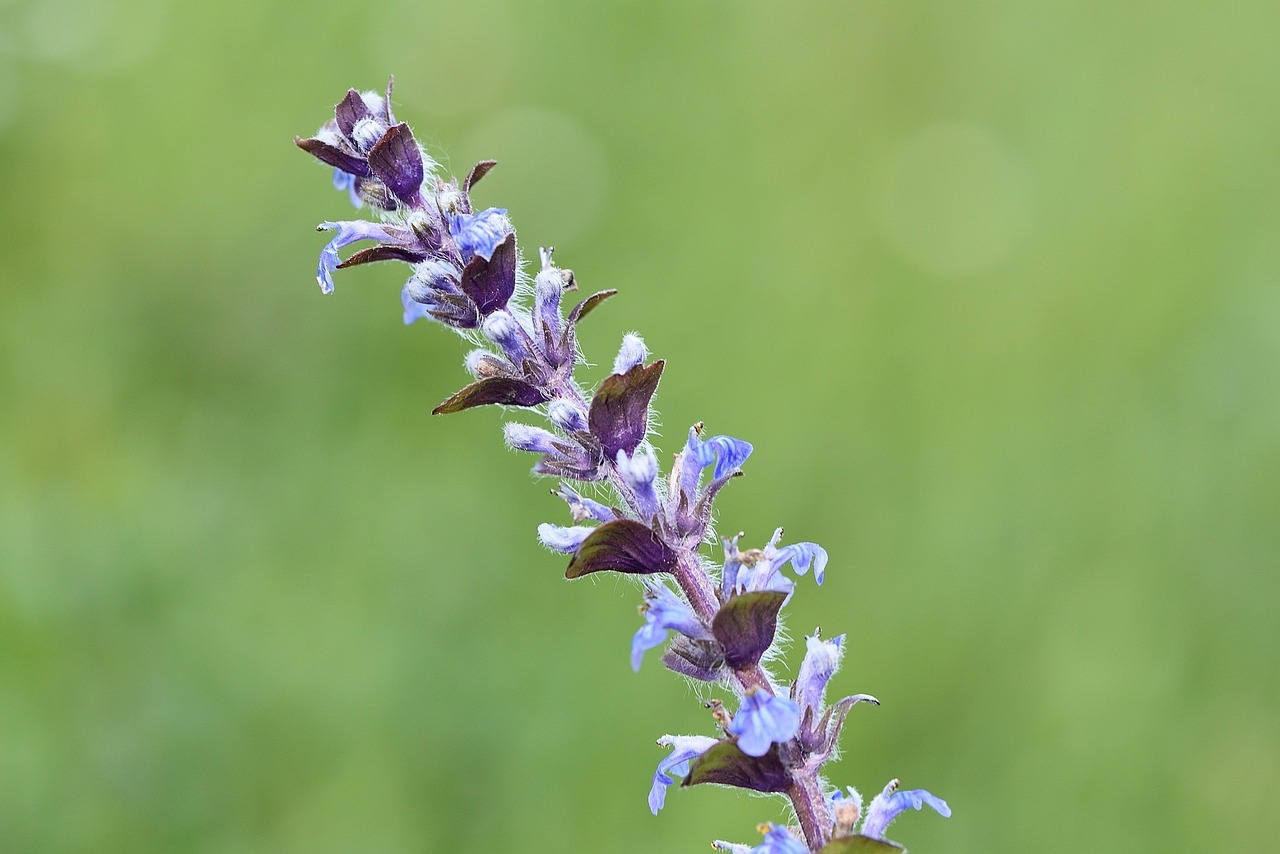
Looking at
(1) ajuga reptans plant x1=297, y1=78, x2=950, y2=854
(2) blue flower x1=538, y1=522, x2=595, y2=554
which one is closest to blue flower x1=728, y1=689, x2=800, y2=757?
(1) ajuga reptans plant x1=297, y1=78, x2=950, y2=854

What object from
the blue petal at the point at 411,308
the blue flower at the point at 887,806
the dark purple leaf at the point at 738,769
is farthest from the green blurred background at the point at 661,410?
the dark purple leaf at the point at 738,769

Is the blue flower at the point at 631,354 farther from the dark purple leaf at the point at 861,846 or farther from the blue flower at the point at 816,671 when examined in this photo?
the dark purple leaf at the point at 861,846

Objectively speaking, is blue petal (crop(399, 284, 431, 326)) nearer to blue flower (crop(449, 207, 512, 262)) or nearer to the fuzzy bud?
blue flower (crop(449, 207, 512, 262))

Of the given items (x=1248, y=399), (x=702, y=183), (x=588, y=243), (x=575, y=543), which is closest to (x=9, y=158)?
(x=588, y=243)

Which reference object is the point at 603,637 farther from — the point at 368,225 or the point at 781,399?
the point at 368,225

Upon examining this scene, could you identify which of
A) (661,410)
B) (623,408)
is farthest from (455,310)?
(661,410)

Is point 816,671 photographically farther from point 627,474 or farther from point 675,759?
point 627,474
